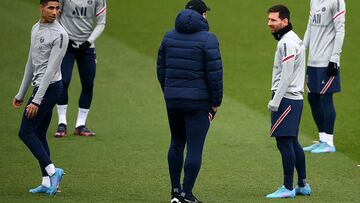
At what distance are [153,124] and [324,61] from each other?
9.54ft

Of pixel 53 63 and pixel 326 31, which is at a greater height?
pixel 53 63

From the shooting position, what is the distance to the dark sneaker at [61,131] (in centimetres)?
1234

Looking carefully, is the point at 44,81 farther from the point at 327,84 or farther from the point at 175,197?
the point at 327,84

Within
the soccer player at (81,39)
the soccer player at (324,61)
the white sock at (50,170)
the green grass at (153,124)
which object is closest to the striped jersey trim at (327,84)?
the soccer player at (324,61)

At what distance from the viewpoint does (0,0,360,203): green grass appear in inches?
378

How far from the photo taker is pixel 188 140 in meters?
8.62

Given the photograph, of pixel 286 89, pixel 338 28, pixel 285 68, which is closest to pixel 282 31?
pixel 285 68

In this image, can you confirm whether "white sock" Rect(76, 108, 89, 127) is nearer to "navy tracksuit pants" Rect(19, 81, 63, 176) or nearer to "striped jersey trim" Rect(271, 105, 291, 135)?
"navy tracksuit pants" Rect(19, 81, 63, 176)

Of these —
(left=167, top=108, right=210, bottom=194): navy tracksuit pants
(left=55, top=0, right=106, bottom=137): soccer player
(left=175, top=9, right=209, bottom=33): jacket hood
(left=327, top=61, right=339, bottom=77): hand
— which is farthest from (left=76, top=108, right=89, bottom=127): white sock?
(left=175, top=9, right=209, bottom=33): jacket hood

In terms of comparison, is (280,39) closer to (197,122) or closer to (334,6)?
(197,122)

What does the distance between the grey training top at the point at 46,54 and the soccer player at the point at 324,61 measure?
381cm

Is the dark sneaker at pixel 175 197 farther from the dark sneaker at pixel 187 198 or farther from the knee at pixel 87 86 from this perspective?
the knee at pixel 87 86

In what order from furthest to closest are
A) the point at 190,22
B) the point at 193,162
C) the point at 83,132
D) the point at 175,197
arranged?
the point at 83,132 < the point at 175,197 < the point at 193,162 < the point at 190,22

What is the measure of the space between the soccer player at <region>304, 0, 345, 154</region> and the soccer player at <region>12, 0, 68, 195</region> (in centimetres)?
380
